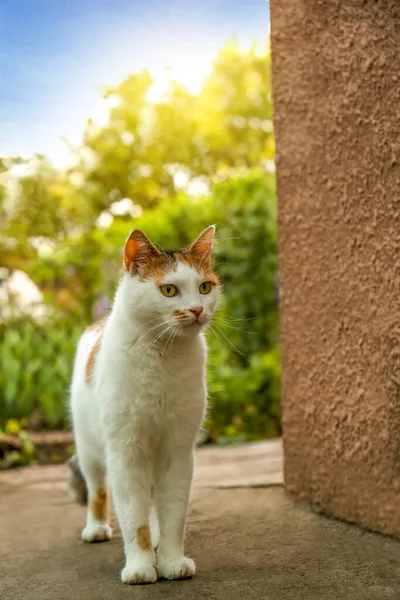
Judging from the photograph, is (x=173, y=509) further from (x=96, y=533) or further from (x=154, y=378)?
(x=96, y=533)

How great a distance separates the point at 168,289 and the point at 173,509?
0.66 meters

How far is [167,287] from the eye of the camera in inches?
85.4

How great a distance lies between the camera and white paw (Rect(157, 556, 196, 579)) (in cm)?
214

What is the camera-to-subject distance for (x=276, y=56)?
2885mm

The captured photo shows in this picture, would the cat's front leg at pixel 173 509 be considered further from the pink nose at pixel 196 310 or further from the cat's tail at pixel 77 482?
the cat's tail at pixel 77 482

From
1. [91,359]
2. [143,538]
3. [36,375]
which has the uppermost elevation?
[91,359]

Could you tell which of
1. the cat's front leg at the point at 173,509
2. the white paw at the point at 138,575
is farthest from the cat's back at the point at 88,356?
A: the white paw at the point at 138,575

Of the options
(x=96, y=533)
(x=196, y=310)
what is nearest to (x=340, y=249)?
(x=196, y=310)

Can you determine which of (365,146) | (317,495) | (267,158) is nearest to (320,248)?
(365,146)

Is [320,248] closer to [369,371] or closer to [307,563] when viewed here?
[369,371]

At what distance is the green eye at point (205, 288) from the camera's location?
2.24 metres

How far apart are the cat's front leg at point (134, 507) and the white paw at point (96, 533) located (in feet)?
1.55

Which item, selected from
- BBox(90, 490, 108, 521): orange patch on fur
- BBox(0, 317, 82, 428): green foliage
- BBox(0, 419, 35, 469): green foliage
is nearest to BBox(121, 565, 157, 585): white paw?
BBox(90, 490, 108, 521): orange patch on fur

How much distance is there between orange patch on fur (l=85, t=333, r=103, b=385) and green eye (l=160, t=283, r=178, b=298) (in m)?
0.48
